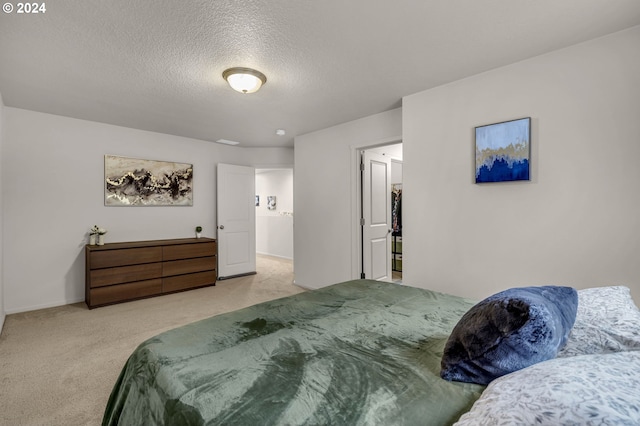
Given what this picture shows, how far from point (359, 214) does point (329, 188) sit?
0.61 metres

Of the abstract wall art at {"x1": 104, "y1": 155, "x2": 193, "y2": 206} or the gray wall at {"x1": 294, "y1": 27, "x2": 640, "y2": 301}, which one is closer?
the gray wall at {"x1": 294, "y1": 27, "x2": 640, "y2": 301}

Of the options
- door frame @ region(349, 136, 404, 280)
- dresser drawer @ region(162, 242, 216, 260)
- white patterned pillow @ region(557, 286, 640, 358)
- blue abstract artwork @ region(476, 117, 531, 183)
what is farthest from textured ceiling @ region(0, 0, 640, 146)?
dresser drawer @ region(162, 242, 216, 260)

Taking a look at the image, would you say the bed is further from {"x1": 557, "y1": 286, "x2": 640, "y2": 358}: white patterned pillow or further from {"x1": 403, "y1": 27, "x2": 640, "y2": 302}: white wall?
{"x1": 403, "y1": 27, "x2": 640, "y2": 302}: white wall

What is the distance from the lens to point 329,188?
13.8 feet

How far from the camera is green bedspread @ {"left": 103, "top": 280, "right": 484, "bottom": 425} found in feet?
2.72

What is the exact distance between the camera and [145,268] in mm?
3951

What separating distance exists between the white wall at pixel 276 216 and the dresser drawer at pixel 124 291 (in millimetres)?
3448

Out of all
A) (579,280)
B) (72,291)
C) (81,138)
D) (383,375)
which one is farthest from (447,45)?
(72,291)

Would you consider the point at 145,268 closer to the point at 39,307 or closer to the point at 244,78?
the point at 39,307

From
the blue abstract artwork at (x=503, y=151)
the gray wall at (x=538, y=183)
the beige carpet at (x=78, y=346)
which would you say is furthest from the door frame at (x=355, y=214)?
the blue abstract artwork at (x=503, y=151)

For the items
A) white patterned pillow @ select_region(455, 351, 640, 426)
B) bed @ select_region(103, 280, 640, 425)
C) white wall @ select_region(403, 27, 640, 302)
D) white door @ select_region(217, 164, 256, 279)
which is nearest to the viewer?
white patterned pillow @ select_region(455, 351, 640, 426)

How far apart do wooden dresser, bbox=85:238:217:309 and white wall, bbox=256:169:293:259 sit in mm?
2769

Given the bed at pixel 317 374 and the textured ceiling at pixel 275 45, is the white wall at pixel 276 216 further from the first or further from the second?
the bed at pixel 317 374

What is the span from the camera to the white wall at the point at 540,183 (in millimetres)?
1967
